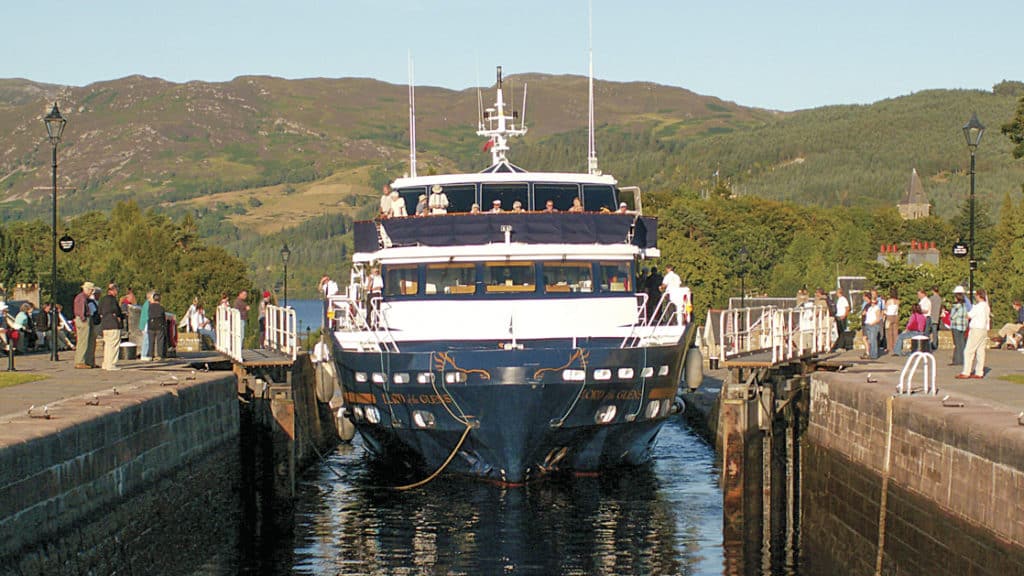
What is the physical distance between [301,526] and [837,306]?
18.2m

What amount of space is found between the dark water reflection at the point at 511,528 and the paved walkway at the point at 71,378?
4.02 metres

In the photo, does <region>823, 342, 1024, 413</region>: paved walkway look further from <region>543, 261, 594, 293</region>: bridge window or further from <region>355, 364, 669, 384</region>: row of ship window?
<region>543, 261, 594, 293</region>: bridge window

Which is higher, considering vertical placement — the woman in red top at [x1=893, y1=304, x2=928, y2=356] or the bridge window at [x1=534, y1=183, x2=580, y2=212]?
the bridge window at [x1=534, y1=183, x2=580, y2=212]

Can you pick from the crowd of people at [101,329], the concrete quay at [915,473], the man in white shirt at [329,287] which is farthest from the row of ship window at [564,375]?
the man in white shirt at [329,287]

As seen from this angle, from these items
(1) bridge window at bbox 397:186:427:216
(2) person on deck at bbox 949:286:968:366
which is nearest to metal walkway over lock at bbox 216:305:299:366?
(1) bridge window at bbox 397:186:427:216

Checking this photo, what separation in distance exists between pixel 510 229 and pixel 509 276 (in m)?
1.07

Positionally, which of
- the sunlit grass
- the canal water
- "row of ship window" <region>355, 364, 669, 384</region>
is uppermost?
"row of ship window" <region>355, 364, 669, 384</region>

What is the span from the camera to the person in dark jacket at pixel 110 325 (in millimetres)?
33031

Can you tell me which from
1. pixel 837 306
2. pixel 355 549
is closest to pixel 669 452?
pixel 837 306

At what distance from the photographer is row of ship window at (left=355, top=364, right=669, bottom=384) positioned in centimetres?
3053

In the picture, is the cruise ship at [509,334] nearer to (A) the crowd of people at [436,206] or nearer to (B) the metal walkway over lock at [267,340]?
(A) the crowd of people at [436,206]

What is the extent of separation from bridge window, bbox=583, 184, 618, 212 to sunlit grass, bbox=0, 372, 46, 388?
13.5 meters

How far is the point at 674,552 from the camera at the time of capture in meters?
27.9

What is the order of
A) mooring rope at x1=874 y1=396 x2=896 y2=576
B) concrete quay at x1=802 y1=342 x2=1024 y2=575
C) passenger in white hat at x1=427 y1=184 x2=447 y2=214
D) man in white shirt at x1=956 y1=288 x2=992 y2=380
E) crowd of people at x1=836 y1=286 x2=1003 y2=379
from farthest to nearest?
passenger in white hat at x1=427 y1=184 x2=447 y2=214, crowd of people at x1=836 y1=286 x2=1003 y2=379, man in white shirt at x1=956 y1=288 x2=992 y2=380, mooring rope at x1=874 y1=396 x2=896 y2=576, concrete quay at x1=802 y1=342 x2=1024 y2=575
